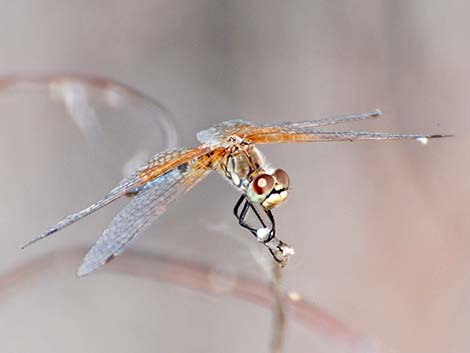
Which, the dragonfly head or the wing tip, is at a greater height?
the dragonfly head

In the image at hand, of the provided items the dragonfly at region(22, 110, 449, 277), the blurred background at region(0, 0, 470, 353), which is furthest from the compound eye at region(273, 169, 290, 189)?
the blurred background at region(0, 0, 470, 353)

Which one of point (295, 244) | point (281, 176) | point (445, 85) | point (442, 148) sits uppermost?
point (445, 85)

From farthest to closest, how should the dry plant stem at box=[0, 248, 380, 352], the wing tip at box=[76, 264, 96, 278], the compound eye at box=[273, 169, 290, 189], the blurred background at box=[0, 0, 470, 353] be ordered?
1. the blurred background at box=[0, 0, 470, 353]
2. the dry plant stem at box=[0, 248, 380, 352]
3. the compound eye at box=[273, 169, 290, 189]
4. the wing tip at box=[76, 264, 96, 278]

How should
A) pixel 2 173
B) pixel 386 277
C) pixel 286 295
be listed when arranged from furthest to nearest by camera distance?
pixel 2 173, pixel 386 277, pixel 286 295

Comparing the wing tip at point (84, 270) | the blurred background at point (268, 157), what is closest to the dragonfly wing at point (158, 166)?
the wing tip at point (84, 270)

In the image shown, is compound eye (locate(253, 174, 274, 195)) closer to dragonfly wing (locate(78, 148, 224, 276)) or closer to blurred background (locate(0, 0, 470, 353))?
dragonfly wing (locate(78, 148, 224, 276))

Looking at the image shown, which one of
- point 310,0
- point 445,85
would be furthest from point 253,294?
point 310,0

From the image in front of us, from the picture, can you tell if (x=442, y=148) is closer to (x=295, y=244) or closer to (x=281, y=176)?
(x=295, y=244)

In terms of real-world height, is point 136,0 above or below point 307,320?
above
